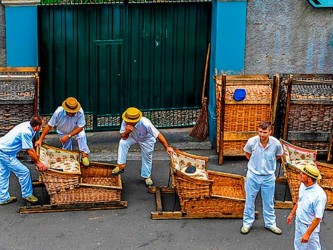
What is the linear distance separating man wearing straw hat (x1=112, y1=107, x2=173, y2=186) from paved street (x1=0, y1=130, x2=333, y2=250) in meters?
0.72

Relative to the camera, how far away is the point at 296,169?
1218 centimetres

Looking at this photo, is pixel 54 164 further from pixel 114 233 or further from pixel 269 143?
pixel 269 143

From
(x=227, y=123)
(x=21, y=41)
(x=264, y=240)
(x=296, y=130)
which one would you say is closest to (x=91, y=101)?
(x=21, y=41)

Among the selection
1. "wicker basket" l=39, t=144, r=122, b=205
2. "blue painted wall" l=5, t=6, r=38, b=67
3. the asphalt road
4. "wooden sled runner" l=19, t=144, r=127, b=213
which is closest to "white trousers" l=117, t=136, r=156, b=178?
"wicker basket" l=39, t=144, r=122, b=205

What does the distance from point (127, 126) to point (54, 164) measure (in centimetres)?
129

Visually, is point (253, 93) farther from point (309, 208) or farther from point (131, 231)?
point (309, 208)

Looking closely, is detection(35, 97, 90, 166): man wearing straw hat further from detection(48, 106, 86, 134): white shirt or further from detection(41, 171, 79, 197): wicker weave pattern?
detection(41, 171, 79, 197): wicker weave pattern

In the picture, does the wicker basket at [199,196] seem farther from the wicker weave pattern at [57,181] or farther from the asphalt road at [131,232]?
the wicker weave pattern at [57,181]

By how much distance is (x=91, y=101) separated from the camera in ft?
48.4

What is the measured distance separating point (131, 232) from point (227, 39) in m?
4.42

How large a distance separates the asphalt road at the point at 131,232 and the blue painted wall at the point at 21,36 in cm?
285

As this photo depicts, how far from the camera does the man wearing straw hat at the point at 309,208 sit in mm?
9773

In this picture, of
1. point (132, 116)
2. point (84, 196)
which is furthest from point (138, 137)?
point (84, 196)

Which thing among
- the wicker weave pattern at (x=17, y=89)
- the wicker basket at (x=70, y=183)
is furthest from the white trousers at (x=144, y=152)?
the wicker weave pattern at (x=17, y=89)
